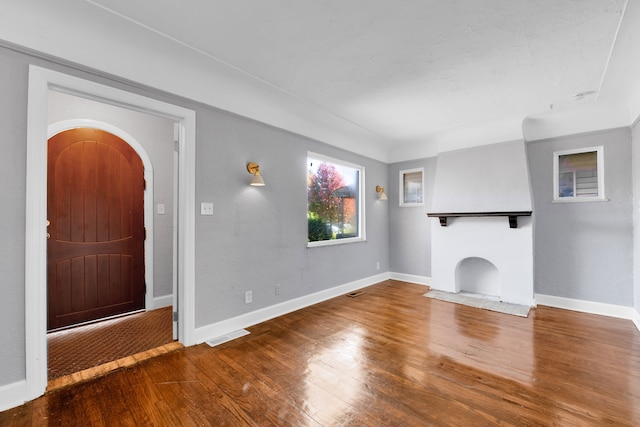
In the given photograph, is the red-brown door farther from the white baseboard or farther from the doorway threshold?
the doorway threshold

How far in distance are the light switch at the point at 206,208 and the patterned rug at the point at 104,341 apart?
131 cm

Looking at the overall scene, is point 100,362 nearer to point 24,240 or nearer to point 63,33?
point 24,240

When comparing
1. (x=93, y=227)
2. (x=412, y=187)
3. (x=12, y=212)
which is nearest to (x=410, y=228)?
(x=412, y=187)

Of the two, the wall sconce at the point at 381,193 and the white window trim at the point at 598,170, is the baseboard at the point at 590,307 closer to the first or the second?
the white window trim at the point at 598,170

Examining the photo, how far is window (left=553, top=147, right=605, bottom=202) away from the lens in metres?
3.64

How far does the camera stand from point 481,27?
2.00 m

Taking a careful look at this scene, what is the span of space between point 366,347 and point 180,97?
9.44 feet

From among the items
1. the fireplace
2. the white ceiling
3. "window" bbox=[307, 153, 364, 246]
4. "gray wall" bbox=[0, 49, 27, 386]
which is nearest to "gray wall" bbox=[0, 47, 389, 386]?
"gray wall" bbox=[0, 49, 27, 386]

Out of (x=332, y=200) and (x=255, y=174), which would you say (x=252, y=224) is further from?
(x=332, y=200)

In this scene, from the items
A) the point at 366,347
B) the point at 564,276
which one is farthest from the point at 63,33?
the point at 564,276

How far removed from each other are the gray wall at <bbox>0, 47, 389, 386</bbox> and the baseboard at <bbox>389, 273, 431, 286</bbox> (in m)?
1.31

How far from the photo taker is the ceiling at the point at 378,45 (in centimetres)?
183

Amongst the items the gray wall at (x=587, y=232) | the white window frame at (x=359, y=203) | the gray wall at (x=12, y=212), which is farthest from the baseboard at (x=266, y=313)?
the gray wall at (x=587, y=232)

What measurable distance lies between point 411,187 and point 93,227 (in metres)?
4.80
